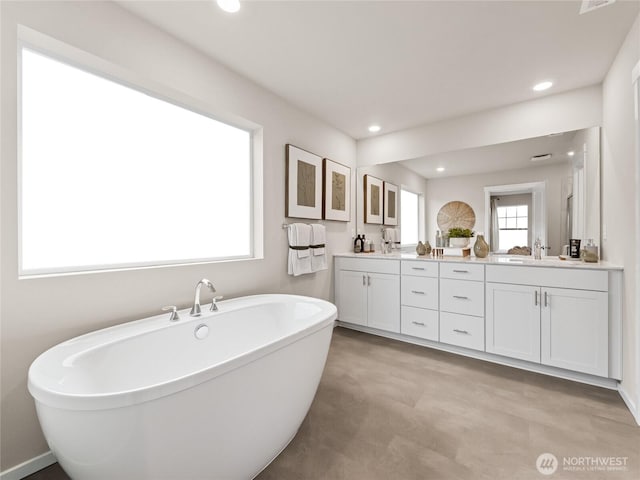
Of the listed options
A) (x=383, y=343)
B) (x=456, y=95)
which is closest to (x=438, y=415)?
(x=383, y=343)

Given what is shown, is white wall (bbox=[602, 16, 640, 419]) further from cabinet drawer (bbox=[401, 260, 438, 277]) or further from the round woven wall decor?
cabinet drawer (bbox=[401, 260, 438, 277])

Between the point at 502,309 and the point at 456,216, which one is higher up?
the point at 456,216

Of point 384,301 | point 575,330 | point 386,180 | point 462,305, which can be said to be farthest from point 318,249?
point 575,330

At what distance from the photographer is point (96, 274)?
1.59 m

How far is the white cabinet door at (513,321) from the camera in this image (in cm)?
228

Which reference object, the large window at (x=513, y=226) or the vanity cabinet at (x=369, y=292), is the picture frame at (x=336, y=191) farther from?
the large window at (x=513, y=226)

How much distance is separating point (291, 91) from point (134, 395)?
8.48 ft

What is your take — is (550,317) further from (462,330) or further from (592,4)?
(592,4)

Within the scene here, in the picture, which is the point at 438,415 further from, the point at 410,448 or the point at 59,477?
the point at 59,477

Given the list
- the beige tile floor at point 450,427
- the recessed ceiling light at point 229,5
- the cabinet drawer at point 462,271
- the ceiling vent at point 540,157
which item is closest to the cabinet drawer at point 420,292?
the cabinet drawer at point 462,271

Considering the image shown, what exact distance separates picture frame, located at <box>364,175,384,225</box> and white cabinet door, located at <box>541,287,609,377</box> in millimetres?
1971

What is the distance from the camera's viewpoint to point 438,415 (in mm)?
1779

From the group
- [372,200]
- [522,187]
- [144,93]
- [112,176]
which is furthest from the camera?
[372,200]

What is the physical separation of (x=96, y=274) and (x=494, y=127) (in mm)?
3513
